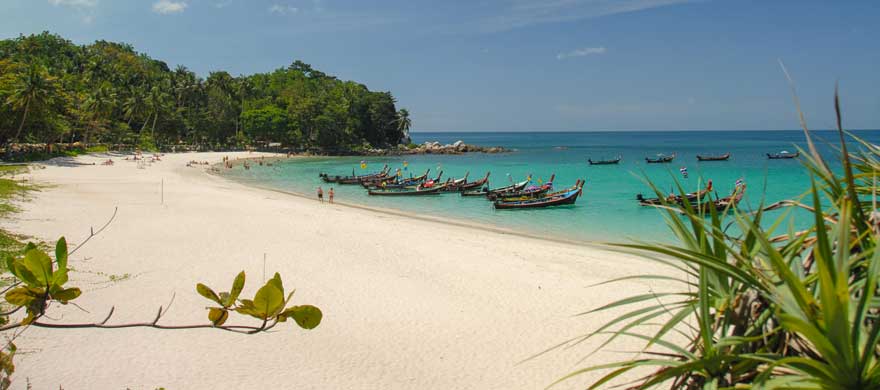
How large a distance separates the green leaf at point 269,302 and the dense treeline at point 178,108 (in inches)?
1785

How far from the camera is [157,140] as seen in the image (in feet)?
210

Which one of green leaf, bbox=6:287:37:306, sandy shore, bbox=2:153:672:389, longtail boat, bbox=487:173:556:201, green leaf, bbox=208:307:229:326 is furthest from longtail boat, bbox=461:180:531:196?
green leaf, bbox=6:287:37:306

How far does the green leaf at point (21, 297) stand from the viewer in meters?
1.55

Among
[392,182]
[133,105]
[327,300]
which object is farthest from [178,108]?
[327,300]

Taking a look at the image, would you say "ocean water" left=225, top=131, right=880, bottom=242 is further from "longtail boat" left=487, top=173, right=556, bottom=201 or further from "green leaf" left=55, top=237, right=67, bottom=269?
"green leaf" left=55, top=237, right=67, bottom=269

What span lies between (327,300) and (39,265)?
937cm

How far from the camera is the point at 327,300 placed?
10.6 meters

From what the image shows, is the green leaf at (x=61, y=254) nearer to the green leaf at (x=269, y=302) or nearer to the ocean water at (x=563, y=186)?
the green leaf at (x=269, y=302)

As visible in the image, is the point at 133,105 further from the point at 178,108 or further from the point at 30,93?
the point at 30,93

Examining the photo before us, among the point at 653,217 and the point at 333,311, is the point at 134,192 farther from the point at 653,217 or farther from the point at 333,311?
the point at 653,217

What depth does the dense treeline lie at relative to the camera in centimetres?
4853

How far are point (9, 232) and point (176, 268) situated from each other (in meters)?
4.60

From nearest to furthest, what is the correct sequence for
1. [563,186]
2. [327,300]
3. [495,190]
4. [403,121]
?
[327,300] < [495,190] < [563,186] < [403,121]

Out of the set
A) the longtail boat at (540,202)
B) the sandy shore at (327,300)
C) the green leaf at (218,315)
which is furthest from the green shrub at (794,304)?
the longtail boat at (540,202)
